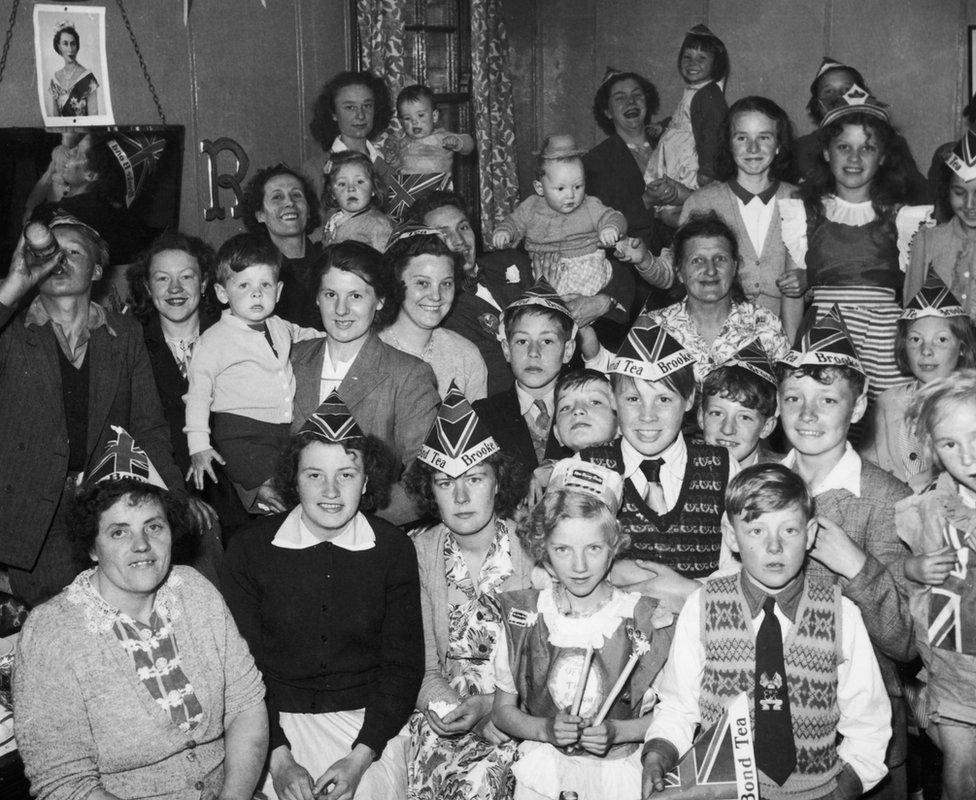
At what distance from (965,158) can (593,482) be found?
2.32m

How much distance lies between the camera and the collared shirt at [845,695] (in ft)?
9.10

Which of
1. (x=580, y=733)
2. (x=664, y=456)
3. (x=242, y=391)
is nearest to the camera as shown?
(x=580, y=733)

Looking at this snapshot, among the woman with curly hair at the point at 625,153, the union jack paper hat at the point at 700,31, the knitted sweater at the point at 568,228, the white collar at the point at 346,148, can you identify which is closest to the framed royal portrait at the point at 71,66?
the white collar at the point at 346,148

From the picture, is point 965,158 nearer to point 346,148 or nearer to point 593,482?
point 593,482

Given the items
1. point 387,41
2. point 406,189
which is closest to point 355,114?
point 406,189

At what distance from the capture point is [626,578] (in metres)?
3.18

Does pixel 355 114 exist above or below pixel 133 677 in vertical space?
above

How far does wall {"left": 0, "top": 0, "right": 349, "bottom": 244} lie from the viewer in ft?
15.9

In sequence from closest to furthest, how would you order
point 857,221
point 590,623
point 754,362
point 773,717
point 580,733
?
1. point 773,717
2. point 580,733
3. point 590,623
4. point 754,362
5. point 857,221

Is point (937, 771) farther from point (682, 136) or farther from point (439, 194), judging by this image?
point (682, 136)

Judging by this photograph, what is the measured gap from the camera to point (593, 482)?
305cm

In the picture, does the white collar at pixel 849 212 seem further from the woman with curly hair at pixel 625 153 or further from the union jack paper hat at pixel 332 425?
the union jack paper hat at pixel 332 425

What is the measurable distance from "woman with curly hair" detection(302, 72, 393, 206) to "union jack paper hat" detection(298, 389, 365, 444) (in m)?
2.58

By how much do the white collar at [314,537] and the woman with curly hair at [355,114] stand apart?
2.73m
